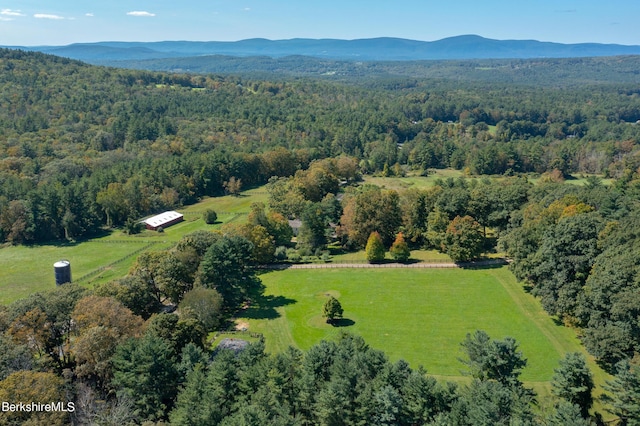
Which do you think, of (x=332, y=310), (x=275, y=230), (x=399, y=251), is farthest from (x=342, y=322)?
(x=275, y=230)

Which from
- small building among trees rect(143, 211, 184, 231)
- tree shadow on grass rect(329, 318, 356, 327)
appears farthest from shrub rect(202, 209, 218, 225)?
tree shadow on grass rect(329, 318, 356, 327)

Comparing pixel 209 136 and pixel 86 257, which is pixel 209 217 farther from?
pixel 209 136

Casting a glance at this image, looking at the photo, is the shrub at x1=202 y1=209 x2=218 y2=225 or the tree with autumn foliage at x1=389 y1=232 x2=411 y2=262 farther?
the shrub at x1=202 y1=209 x2=218 y2=225

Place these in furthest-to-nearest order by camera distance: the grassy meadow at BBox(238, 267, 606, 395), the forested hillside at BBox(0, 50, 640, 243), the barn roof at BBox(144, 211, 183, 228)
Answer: the forested hillside at BBox(0, 50, 640, 243)
the barn roof at BBox(144, 211, 183, 228)
the grassy meadow at BBox(238, 267, 606, 395)

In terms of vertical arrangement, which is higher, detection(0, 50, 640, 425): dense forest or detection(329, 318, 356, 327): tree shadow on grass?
detection(0, 50, 640, 425): dense forest

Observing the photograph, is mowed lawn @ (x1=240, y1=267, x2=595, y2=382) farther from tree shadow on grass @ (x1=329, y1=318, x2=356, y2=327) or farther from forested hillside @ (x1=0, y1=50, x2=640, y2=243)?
forested hillside @ (x1=0, y1=50, x2=640, y2=243)

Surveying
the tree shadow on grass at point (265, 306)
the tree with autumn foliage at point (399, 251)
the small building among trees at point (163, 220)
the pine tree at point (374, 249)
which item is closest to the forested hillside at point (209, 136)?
the small building among trees at point (163, 220)

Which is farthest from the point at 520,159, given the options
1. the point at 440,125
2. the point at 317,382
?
the point at 317,382
